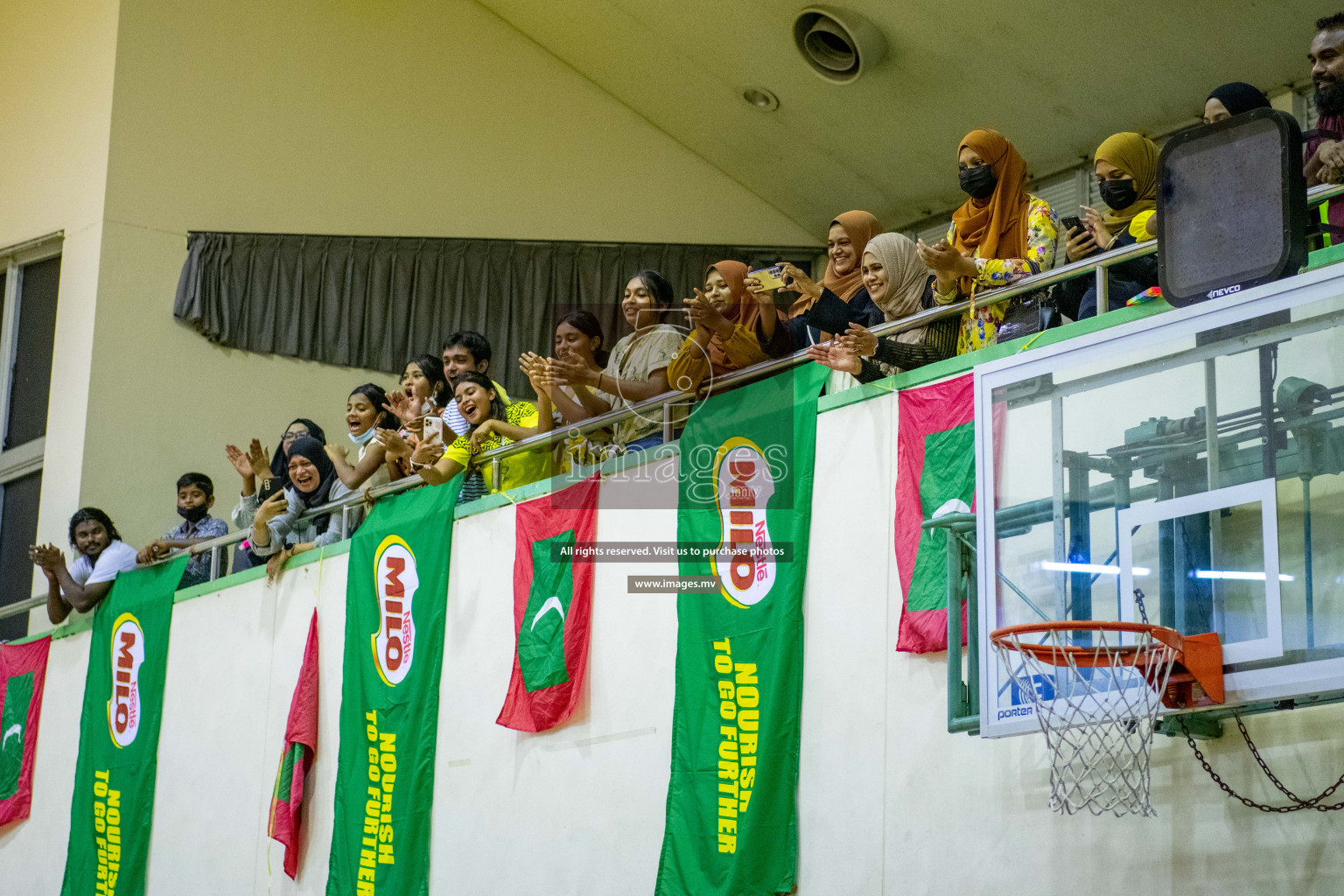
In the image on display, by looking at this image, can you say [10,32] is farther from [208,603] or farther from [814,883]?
A: [814,883]

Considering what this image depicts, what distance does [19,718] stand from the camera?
887 cm

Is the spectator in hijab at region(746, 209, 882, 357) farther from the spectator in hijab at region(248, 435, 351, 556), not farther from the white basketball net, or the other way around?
the spectator in hijab at region(248, 435, 351, 556)

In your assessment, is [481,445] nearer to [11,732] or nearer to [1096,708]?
[1096,708]

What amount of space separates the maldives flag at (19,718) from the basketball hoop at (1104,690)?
6.63 meters

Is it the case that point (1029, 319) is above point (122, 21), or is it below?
below

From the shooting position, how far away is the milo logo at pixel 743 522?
203 inches

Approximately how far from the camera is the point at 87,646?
8.44 meters

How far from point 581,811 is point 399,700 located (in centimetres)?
119

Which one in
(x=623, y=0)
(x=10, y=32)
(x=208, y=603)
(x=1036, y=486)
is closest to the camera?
(x=1036, y=486)

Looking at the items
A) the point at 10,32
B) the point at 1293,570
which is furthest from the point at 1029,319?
the point at 10,32

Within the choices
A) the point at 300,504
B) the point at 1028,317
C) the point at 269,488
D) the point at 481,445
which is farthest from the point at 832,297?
the point at 269,488

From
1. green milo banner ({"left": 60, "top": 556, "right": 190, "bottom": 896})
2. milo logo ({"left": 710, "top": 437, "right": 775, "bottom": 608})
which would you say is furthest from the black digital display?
green milo banner ({"left": 60, "top": 556, "right": 190, "bottom": 896})

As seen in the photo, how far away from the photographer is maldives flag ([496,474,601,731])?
5758mm

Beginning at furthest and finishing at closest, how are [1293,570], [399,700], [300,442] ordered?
[300,442]
[399,700]
[1293,570]
